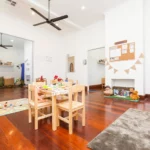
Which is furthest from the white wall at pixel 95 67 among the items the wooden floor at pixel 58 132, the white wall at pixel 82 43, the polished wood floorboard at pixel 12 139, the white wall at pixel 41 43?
the polished wood floorboard at pixel 12 139

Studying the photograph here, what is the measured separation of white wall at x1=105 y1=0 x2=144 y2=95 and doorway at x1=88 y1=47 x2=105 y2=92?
6.15 feet

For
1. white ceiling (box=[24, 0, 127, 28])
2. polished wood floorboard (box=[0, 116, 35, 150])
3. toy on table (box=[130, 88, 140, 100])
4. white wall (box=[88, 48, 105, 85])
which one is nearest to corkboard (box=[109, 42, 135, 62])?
toy on table (box=[130, 88, 140, 100])

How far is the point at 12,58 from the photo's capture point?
28.1 ft

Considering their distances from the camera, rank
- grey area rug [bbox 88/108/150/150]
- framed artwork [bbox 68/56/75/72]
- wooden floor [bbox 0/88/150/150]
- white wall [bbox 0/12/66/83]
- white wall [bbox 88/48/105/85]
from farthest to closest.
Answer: framed artwork [bbox 68/56/75/72], white wall [bbox 88/48/105/85], white wall [bbox 0/12/66/83], wooden floor [bbox 0/88/150/150], grey area rug [bbox 88/108/150/150]

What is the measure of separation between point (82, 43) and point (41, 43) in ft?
7.75

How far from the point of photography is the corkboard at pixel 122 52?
13.5 ft

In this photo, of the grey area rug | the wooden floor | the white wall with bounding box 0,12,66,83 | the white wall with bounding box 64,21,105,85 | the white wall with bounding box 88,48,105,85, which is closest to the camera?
the grey area rug

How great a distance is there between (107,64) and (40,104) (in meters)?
3.57

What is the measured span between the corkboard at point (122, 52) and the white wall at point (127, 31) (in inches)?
5.6

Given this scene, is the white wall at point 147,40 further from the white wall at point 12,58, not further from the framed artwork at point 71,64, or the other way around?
the white wall at point 12,58

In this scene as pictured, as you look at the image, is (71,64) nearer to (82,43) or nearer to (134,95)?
(82,43)

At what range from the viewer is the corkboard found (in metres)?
4.12

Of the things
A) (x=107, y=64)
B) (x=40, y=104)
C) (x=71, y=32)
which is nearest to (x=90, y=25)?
(x=71, y=32)

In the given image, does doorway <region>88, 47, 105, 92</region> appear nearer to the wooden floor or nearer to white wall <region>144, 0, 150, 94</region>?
white wall <region>144, 0, 150, 94</region>
